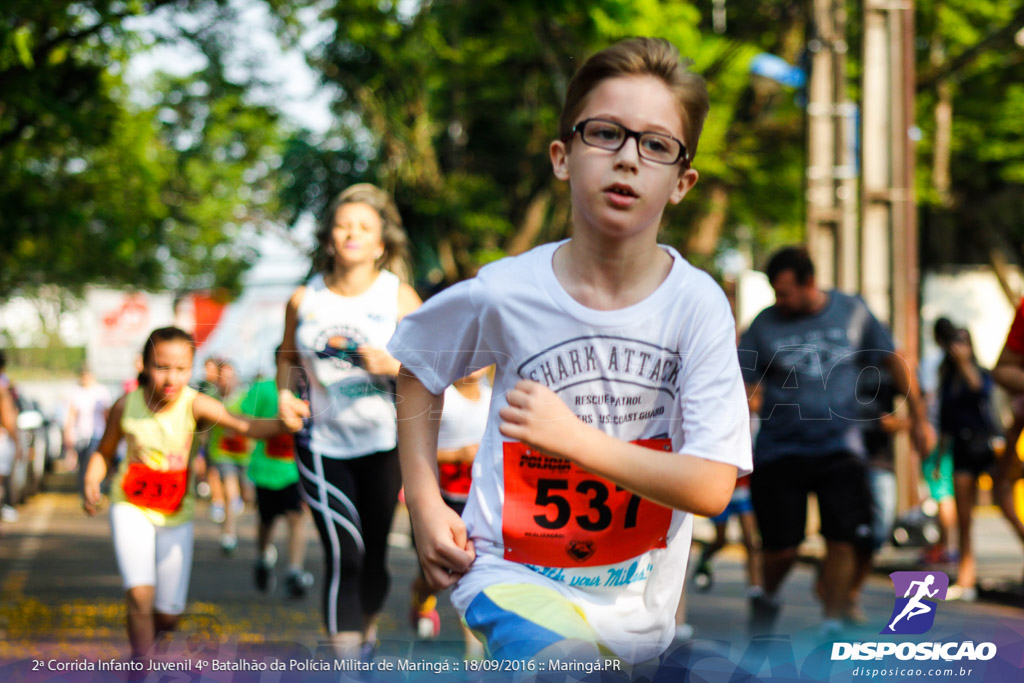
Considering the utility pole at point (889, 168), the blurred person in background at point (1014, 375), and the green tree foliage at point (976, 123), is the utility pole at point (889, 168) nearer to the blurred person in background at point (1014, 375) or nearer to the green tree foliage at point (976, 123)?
the blurred person in background at point (1014, 375)

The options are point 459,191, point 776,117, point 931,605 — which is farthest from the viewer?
point 776,117

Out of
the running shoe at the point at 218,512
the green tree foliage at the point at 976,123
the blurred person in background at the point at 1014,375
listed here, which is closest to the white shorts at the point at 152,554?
the blurred person in background at the point at 1014,375

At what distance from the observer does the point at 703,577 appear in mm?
9289

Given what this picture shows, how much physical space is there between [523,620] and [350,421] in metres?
2.85

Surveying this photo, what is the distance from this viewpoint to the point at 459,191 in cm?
2048

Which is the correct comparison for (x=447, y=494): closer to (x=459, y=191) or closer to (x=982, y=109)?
(x=459, y=191)

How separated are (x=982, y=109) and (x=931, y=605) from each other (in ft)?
79.8

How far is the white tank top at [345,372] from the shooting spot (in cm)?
510

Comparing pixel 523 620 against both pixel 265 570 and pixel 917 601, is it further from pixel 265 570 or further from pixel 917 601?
pixel 265 570

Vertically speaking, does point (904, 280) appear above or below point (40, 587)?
above

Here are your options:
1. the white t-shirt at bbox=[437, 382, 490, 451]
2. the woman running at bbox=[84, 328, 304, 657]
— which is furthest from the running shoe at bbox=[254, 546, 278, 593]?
the woman running at bbox=[84, 328, 304, 657]


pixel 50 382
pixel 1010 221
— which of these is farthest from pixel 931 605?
pixel 50 382

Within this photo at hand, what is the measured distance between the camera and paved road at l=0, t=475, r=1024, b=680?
20.8 feet

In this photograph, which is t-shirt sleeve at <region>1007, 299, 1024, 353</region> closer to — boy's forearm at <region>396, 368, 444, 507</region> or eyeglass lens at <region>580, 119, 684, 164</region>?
eyeglass lens at <region>580, 119, 684, 164</region>
